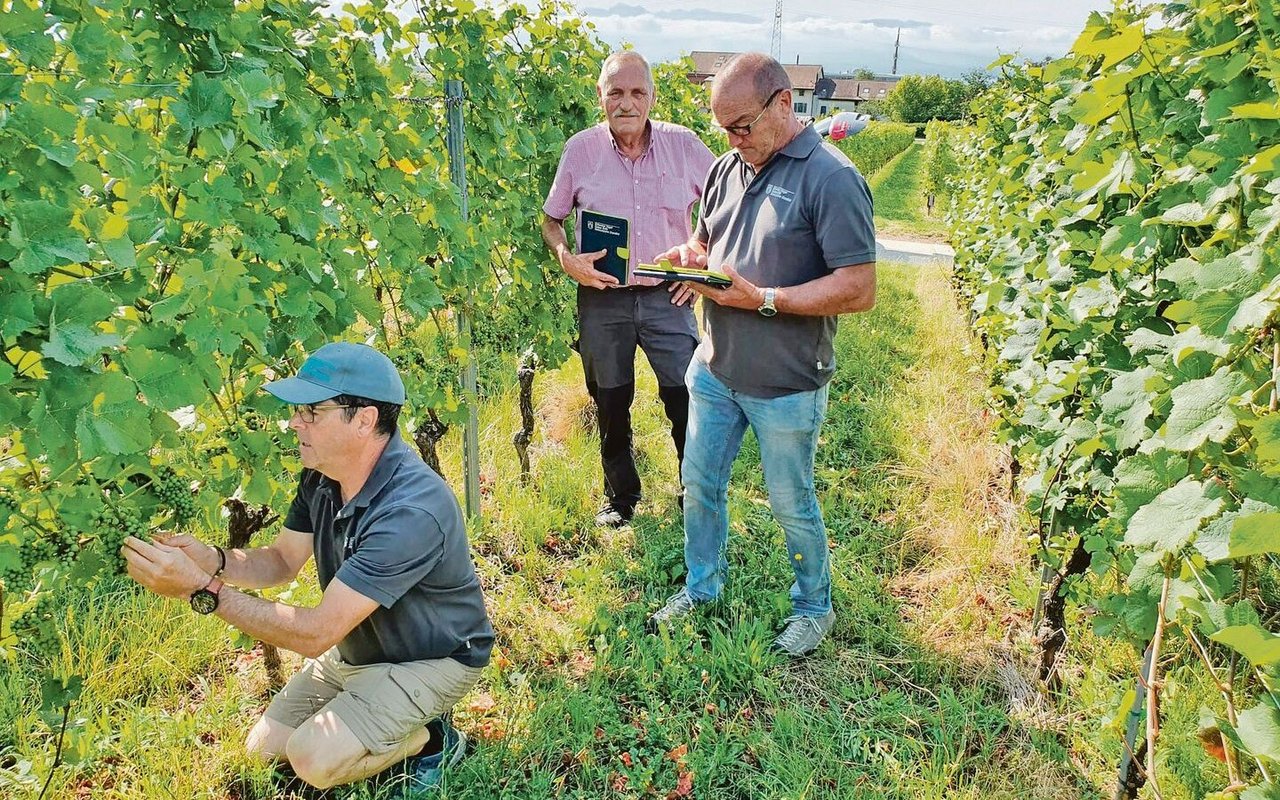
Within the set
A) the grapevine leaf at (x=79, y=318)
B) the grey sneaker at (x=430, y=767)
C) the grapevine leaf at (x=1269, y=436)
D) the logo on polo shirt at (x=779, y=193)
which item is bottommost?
the grey sneaker at (x=430, y=767)

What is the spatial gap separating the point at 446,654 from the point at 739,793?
954mm

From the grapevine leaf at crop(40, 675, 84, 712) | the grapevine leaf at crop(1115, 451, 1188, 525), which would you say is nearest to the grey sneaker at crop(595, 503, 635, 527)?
the grapevine leaf at crop(40, 675, 84, 712)

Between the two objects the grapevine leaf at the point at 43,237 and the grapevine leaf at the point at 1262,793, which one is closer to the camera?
the grapevine leaf at the point at 1262,793

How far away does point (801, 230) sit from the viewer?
2592 millimetres

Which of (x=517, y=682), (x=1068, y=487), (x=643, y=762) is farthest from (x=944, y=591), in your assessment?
(x=517, y=682)

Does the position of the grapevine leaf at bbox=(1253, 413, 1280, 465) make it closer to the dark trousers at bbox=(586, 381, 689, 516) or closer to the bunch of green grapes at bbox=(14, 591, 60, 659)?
the bunch of green grapes at bbox=(14, 591, 60, 659)

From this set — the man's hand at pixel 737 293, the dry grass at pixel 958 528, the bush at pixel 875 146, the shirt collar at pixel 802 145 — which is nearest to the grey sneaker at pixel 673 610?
the dry grass at pixel 958 528

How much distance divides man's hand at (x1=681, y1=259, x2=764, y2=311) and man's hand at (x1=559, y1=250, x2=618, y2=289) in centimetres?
96

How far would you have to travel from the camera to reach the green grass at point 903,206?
1510cm

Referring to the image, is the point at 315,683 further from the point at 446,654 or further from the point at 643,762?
the point at 643,762

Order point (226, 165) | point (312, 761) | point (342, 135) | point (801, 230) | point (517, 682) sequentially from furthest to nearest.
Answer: point (517, 682), point (801, 230), point (342, 135), point (312, 761), point (226, 165)

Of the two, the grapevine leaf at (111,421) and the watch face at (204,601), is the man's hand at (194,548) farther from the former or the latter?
the grapevine leaf at (111,421)

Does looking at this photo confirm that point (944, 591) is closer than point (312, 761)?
No

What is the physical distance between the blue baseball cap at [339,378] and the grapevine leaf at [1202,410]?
5.78ft
